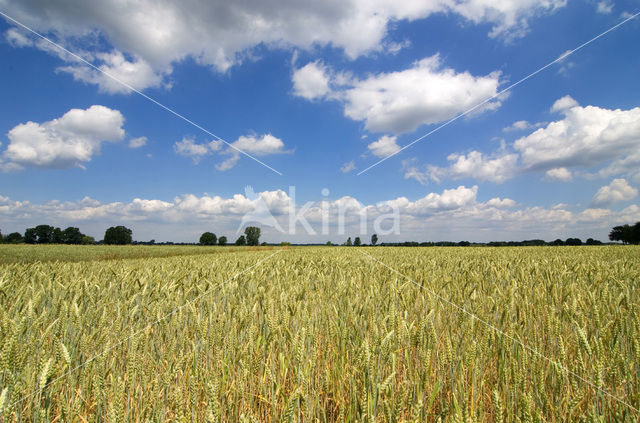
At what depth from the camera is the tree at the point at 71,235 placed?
231 ft

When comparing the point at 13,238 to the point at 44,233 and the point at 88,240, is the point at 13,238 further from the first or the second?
the point at 88,240

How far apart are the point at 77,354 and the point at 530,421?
112 inches

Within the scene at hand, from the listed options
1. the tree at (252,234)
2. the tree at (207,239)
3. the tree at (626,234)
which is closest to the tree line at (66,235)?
the tree at (207,239)

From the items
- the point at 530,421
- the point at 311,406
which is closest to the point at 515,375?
the point at 530,421

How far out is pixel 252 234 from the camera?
8994 centimetres

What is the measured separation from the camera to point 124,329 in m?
2.76

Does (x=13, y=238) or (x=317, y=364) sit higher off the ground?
(x=13, y=238)

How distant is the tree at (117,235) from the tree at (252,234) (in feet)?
94.0

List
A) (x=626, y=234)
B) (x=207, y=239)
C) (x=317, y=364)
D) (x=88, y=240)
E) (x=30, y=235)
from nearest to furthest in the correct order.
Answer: (x=317, y=364) → (x=626, y=234) → (x=30, y=235) → (x=88, y=240) → (x=207, y=239)

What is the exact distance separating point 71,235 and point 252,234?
133 feet

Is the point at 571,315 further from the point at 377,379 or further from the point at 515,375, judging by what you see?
the point at 377,379

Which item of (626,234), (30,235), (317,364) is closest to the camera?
(317,364)

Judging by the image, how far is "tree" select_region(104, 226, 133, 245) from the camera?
69875mm

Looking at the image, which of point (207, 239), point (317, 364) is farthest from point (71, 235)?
point (317, 364)
